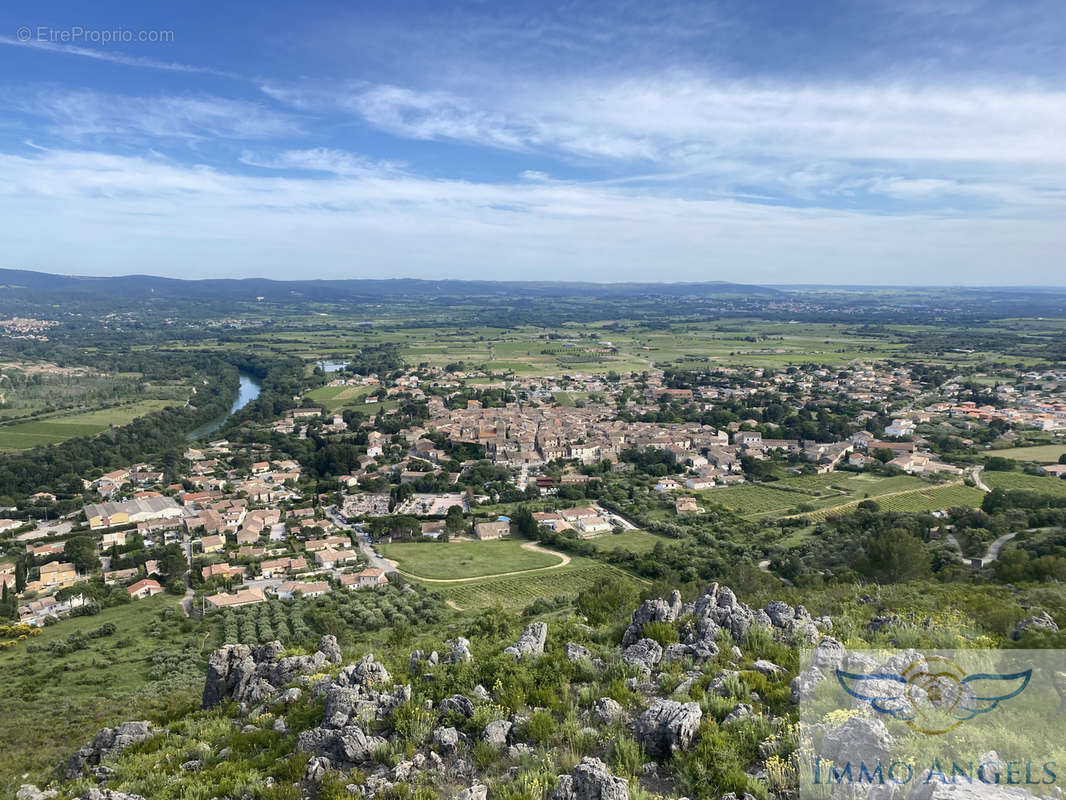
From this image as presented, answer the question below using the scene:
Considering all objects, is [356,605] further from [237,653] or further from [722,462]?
[722,462]

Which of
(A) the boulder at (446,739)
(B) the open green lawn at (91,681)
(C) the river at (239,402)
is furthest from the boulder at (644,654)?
(C) the river at (239,402)

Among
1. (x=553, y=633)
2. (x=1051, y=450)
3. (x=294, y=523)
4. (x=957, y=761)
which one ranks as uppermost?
(x=957, y=761)

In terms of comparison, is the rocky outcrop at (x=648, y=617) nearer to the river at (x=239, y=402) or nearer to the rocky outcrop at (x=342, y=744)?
the rocky outcrop at (x=342, y=744)

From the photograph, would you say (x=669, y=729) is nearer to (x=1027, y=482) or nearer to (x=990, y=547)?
(x=990, y=547)

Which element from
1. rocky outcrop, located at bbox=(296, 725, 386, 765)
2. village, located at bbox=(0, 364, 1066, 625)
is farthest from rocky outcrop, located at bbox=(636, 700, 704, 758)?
village, located at bbox=(0, 364, 1066, 625)

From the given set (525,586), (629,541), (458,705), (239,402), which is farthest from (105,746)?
(239,402)

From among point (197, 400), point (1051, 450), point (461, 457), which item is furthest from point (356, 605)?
point (197, 400)

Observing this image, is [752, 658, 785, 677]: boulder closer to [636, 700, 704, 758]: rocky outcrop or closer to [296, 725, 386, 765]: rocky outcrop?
[636, 700, 704, 758]: rocky outcrop
